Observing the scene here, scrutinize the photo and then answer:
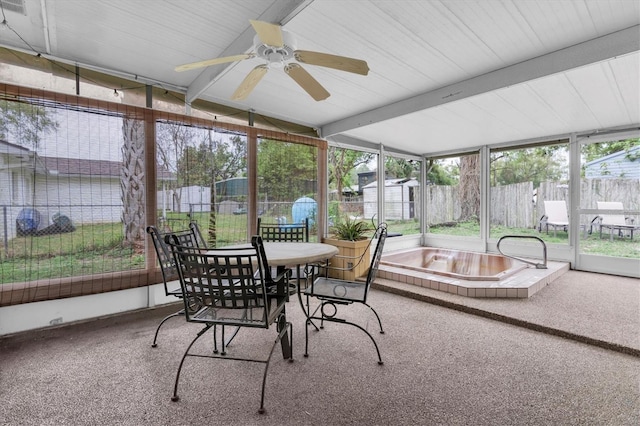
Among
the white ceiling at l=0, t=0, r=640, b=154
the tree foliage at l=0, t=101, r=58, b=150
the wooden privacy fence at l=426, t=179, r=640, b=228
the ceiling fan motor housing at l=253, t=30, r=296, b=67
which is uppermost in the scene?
the white ceiling at l=0, t=0, r=640, b=154

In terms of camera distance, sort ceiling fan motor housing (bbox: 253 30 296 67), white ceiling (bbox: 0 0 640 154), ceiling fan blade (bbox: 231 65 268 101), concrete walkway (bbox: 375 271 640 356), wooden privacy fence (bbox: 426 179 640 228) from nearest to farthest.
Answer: ceiling fan motor housing (bbox: 253 30 296 67) → white ceiling (bbox: 0 0 640 154) → ceiling fan blade (bbox: 231 65 268 101) → concrete walkway (bbox: 375 271 640 356) → wooden privacy fence (bbox: 426 179 640 228)

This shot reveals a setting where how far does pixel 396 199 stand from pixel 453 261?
1.56m

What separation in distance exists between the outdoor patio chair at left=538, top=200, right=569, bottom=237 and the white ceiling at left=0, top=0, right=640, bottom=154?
1.45 metres

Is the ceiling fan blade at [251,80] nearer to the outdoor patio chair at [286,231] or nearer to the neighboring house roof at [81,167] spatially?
the outdoor patio chair at [286,231]

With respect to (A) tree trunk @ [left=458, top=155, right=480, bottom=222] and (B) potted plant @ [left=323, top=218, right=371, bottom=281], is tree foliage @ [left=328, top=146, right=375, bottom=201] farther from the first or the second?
(A) tree trunk @ [left=458, top=155, right=480, bottom=222]

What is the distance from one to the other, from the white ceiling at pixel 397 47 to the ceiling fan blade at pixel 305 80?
283mm

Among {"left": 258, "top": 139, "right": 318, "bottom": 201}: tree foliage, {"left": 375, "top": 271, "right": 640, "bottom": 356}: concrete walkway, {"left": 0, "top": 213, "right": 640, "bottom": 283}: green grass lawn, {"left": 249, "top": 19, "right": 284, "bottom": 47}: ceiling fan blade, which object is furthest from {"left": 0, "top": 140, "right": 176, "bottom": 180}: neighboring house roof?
{"left": 375, "top": 271, "right": 640, "bottom": 356}: concrete walkway

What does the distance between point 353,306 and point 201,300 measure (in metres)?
1.87

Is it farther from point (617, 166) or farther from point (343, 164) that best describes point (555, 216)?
point (343, 164)

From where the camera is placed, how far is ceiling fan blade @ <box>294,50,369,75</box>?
75.1 inches

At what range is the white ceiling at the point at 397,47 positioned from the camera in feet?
6.72

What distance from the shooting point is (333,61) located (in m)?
1.95

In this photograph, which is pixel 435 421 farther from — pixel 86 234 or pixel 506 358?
pixel 86 234

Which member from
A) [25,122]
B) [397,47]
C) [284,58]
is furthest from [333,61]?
[25,122]
